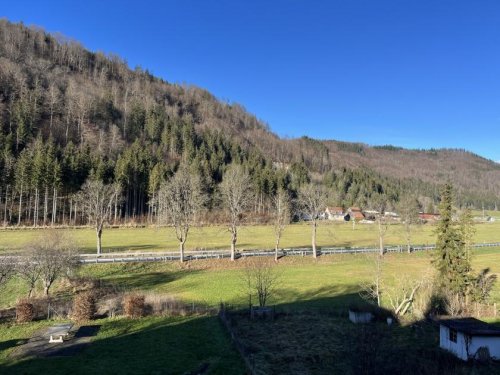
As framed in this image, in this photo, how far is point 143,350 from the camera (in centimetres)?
2166

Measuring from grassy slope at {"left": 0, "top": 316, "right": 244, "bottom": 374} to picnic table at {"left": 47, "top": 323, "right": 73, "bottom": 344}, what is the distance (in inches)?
59.9

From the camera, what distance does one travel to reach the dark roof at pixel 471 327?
21266 mm

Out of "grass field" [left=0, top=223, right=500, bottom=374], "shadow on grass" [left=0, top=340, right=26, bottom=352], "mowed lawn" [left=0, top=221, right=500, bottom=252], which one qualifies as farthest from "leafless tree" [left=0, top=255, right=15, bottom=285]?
"mowed lawn" [left=0, top=221, right=500, bottom=252]

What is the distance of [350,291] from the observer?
1608 inches

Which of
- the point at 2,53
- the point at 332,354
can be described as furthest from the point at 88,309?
the point at 2,53

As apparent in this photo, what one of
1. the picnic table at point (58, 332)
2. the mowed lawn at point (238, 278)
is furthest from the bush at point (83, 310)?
the mowed lawn at point (238, 278)

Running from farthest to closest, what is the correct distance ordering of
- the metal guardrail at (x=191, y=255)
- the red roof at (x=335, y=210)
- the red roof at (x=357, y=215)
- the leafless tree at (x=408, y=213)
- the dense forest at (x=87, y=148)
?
the red roof at (x=335, y=210), the red roof at (x=357, y=215), the dense forest at (x=87, y=148), the leafless tree at (x=408, y=213), the metal guardrail at (x=191, y=255)

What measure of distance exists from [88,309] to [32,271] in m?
10.3

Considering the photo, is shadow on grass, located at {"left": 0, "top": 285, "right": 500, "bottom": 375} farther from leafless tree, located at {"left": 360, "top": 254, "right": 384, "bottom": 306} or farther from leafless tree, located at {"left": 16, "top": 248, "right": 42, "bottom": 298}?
leafless tree, located at {"left": 16, "top": 248, "right": 42, "bottom": 298}

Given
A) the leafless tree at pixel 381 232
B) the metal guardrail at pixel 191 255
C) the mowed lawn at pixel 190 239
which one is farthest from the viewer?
the leafless tree at pixel 381 232

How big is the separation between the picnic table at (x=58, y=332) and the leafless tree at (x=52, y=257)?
11.3 m

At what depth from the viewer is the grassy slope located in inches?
749

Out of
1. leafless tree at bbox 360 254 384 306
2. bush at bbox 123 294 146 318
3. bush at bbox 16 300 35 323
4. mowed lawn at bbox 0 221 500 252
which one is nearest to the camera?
bush at bbox 16 300 35 323

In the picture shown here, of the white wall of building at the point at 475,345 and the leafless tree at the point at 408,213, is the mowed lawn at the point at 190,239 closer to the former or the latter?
the leafless tree at the point at 408,213
